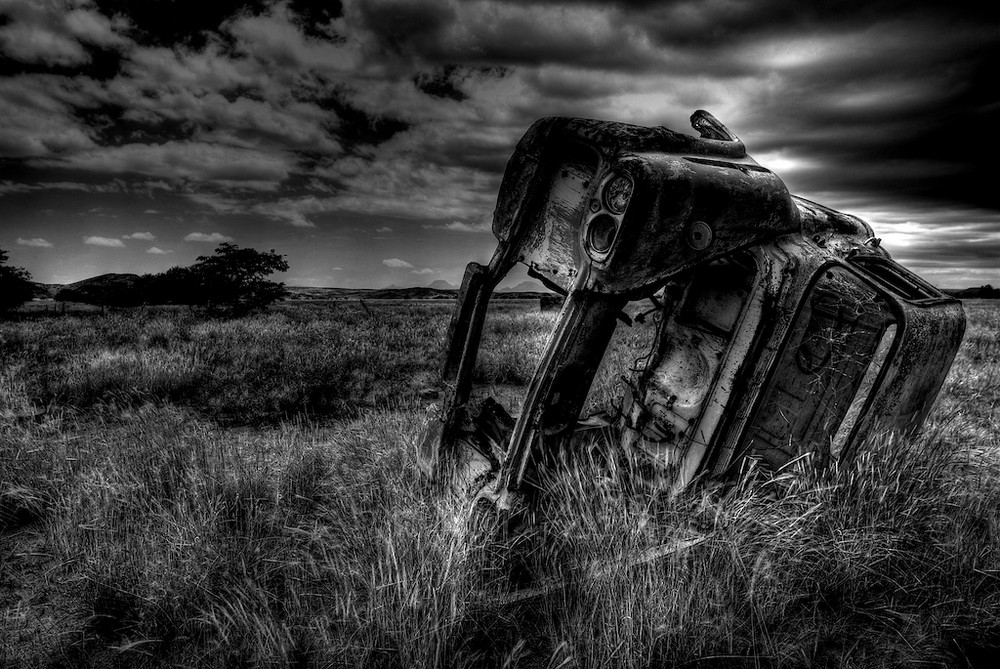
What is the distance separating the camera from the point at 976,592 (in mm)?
2373

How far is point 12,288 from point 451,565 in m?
25.7

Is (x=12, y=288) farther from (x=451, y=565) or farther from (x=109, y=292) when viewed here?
(x=451, y=565)

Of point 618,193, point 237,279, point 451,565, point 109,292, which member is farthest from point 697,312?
point 109,292

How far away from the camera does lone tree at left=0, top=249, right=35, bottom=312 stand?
19.4 metres

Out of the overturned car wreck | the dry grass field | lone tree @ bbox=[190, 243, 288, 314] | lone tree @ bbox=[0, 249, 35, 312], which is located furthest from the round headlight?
lone tree @ bbox=[0, 249, 35, 312]

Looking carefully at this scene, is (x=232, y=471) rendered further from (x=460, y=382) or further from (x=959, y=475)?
(x=959, y=475)

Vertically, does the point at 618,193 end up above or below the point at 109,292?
below

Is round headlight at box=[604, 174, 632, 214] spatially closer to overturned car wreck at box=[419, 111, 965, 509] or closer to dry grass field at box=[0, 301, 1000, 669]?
overturned car wreck at box=[419, 111, 965, 509]

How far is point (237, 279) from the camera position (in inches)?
827

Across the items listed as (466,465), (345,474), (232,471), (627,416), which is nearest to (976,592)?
(627,416)

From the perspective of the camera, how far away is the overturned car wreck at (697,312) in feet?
7.64

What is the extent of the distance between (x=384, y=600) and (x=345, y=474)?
157cm

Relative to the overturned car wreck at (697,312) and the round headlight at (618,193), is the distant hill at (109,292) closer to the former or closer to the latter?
the overturned car wreck at (697,312)

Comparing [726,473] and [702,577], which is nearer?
[702,577]
